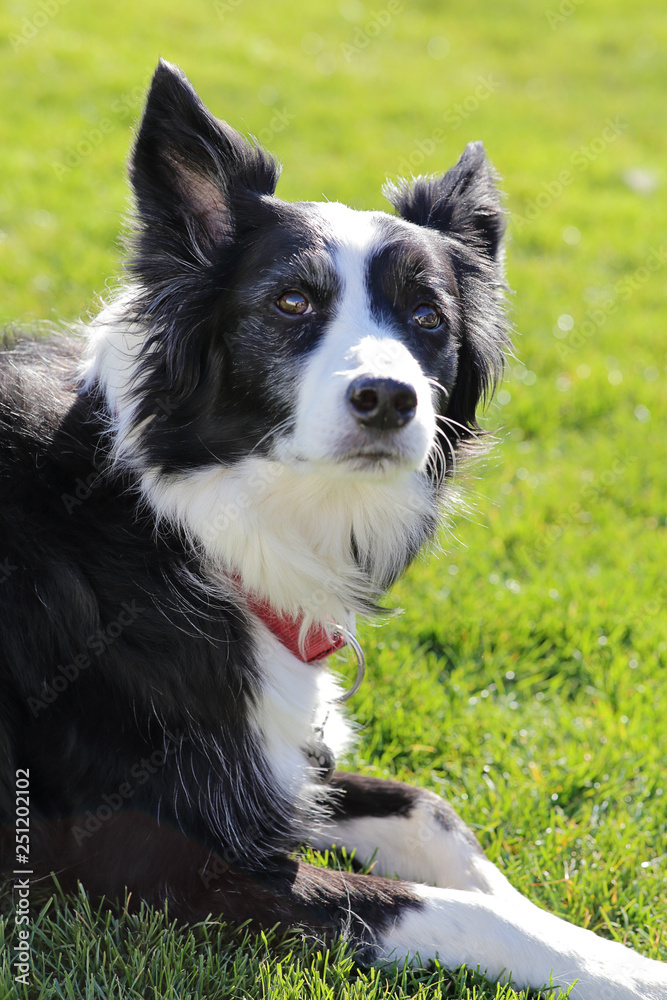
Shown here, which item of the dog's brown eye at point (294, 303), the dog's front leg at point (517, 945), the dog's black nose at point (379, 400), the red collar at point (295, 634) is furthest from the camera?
the red collar at point (295, 634)

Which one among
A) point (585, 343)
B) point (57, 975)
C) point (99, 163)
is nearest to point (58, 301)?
point (99, 163)

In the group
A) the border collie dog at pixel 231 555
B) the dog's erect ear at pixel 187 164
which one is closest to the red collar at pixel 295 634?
the border collie dog at pixel 231 555

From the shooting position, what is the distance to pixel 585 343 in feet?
21.7

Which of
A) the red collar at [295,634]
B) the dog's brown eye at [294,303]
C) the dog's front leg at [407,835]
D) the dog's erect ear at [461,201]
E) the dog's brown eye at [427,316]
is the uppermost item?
the dog's erect ear at [461,201]

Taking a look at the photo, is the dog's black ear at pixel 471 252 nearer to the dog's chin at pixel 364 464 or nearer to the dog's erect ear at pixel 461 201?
the dog's erect ear at pixel 461 201

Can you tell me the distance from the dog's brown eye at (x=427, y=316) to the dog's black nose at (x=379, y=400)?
17.9 inches

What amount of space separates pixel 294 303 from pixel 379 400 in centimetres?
47

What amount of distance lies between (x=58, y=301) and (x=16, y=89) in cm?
393

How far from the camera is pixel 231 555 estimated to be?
8.92 ft

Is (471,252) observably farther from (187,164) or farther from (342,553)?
(342,553)

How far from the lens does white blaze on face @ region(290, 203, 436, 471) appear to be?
2443mm

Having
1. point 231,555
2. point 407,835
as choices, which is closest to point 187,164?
point 231,555

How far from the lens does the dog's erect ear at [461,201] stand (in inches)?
126

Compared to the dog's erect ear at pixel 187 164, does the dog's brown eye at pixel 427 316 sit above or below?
below
